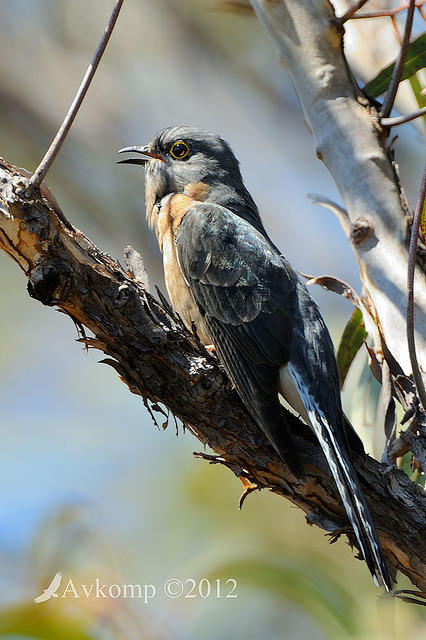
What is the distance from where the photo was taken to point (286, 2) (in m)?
3.83

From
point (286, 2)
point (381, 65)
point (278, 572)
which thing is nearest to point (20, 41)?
point (381, 65)

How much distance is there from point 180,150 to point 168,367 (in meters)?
2.25

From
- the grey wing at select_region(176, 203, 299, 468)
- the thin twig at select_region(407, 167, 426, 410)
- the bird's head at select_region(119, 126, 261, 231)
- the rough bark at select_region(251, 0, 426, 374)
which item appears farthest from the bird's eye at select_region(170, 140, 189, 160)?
the thin twig at select_region(407, 167, 426, 410)

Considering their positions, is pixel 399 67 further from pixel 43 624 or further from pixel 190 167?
pixel 43 624

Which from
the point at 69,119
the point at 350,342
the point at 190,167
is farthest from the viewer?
the point at 190,167

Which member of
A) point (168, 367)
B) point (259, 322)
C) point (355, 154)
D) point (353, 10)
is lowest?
point (168, 367)

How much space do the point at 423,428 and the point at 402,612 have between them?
4.64 ft

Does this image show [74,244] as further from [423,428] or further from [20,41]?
[20,41]

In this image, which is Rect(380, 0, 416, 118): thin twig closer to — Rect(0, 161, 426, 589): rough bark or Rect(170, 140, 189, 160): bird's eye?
Rect(170, 140, 189, 160): bird's eye

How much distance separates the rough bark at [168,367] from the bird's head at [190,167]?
5.68 ft

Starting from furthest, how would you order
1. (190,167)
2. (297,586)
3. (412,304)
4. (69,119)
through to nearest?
(190,167)
(297,586)
(412,304)
(69,119)

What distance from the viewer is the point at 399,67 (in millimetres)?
3459

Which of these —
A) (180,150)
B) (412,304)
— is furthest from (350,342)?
(180,150)

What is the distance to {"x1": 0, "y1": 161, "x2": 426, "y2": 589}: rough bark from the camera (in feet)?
8.50
